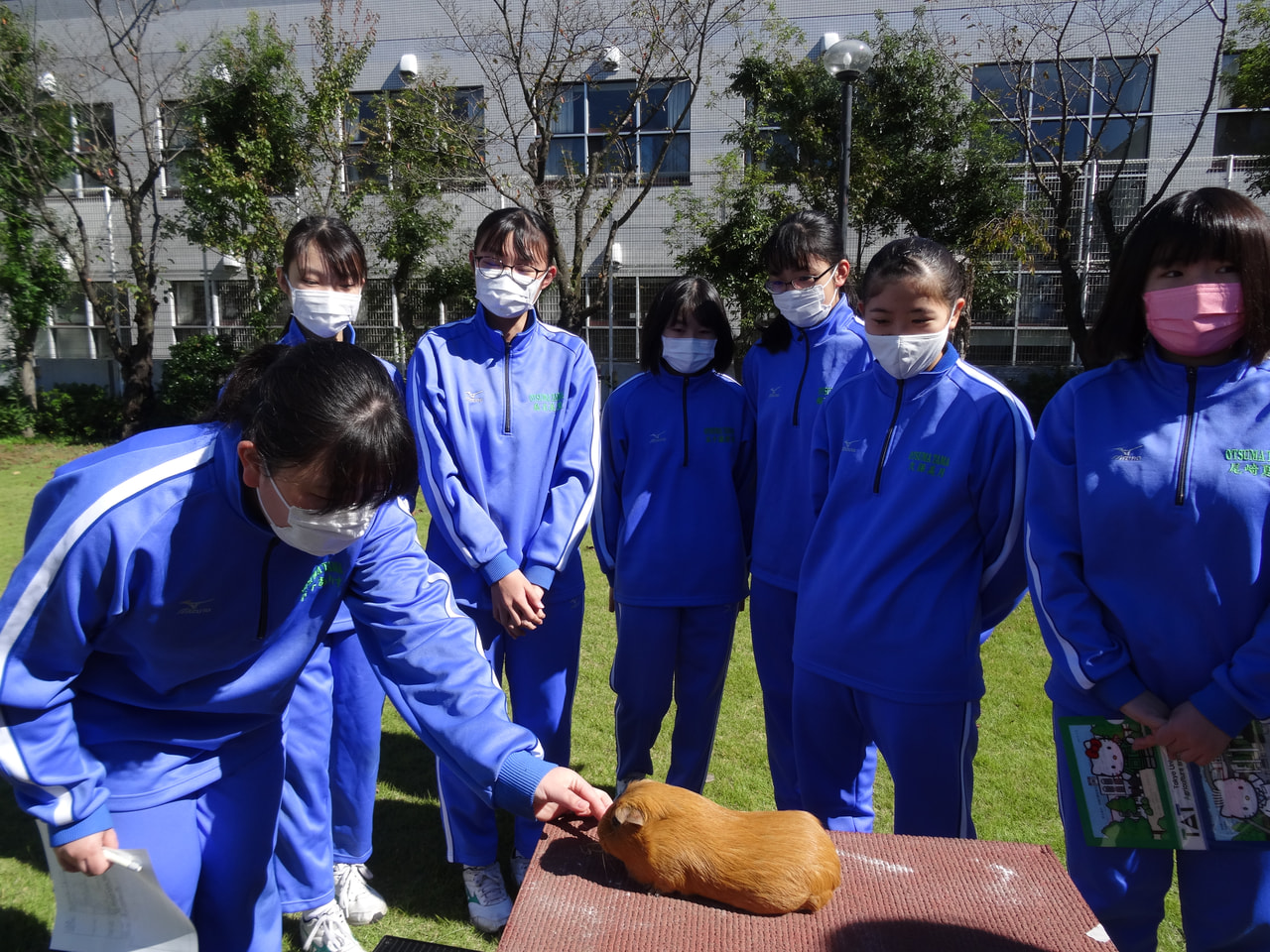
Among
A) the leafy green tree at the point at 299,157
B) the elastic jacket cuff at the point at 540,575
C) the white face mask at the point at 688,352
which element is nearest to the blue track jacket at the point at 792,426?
the white face mask at the point at 688,352

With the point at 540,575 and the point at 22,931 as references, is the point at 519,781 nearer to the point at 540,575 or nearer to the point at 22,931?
the point at 540,575

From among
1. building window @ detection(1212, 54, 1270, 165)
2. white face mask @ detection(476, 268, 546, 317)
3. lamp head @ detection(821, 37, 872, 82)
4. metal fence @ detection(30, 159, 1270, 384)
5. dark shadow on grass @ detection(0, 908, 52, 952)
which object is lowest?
dark shadow on grass @ detection(0, 908, 52, 952)

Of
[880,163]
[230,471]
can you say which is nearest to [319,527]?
[230,471]

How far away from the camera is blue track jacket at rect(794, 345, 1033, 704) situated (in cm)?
228

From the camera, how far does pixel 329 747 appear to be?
2.77 metres

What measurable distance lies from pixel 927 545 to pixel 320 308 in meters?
2.17

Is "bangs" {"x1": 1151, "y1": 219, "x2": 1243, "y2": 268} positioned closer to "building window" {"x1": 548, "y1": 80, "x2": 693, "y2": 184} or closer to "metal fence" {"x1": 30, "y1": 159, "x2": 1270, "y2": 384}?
"metal fence" {"x1": 30, "y1": 159, "x2": 1270, "y2": 384}

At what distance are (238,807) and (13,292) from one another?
14382 millimetres

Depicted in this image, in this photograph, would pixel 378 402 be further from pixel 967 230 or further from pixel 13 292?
pixel 13 292

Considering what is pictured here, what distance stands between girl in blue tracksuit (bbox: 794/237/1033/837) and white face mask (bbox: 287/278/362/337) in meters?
1.82

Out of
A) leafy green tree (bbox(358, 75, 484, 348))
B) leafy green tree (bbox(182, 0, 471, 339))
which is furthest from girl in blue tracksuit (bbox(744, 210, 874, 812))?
leafy green tree (bbox(182, 0, 471, 339))

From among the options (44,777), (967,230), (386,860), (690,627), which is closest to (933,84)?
(967,230)

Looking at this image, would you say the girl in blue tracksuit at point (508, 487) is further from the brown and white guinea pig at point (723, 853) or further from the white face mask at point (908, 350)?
the brown and white guinea pig at point (723, 853)

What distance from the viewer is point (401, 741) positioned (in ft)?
13.9
